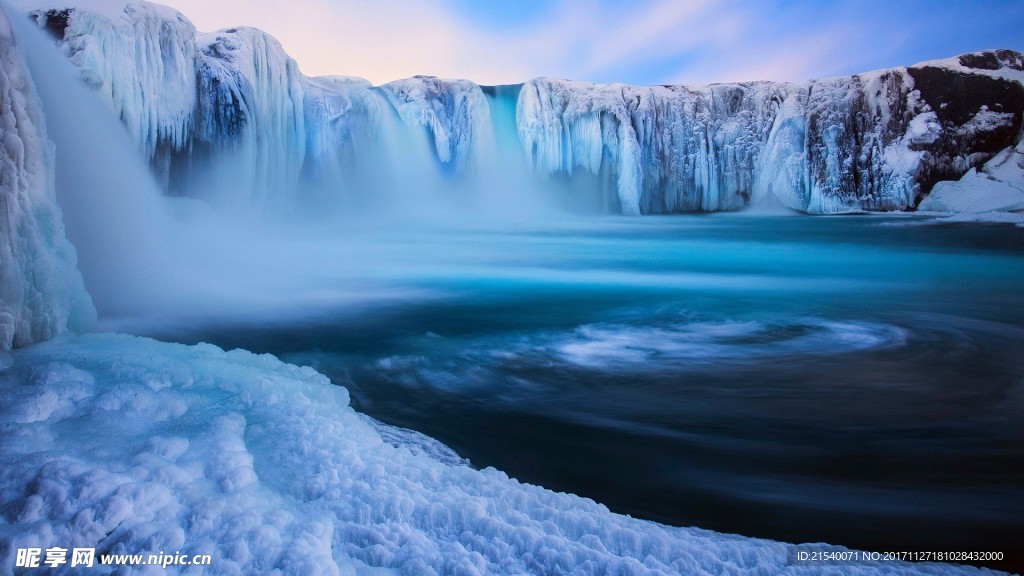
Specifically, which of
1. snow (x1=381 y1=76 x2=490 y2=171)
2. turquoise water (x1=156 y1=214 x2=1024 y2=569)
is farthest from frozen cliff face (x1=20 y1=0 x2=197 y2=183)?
snow (x1=381 y1=76 x2=490 y2=171)

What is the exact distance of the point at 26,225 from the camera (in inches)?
119

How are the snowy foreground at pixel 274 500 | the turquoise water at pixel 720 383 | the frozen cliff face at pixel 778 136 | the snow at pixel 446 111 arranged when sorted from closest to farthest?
1. the snowy foreground at pixel 274 500
2. the turquoise water at pixel 720 383
3. the frozen cliff face at pixel 778 136
4. the snow at pixel 446 111

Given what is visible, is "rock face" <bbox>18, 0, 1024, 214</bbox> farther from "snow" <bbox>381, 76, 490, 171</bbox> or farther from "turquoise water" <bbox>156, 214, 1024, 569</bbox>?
"turquoise water" <bbox>156, 214, 1024, 569</bbox>

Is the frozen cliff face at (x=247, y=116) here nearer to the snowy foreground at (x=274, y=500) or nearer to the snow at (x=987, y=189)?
the snowy foreground at (x=274, y=500)

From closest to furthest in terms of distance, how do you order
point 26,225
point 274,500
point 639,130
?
point 274,500
point 26,225
point 639,130

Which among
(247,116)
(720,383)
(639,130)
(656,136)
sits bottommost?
(720,383)

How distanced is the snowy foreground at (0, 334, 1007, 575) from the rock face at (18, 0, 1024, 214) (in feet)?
19.9

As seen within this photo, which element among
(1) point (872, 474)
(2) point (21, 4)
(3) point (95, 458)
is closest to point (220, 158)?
(2) point (21, 4)

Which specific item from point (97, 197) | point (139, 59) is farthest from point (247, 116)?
point (97, 197)

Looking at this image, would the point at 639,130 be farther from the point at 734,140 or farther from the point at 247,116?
the point at 247,116

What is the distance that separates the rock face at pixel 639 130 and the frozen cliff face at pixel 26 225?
181 inches

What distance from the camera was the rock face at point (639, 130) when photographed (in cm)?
843

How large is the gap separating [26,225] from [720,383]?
3.33 metres

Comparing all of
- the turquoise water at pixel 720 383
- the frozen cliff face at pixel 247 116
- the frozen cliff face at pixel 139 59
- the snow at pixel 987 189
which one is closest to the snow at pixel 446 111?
the frozen cliff face at pixel 247 116
